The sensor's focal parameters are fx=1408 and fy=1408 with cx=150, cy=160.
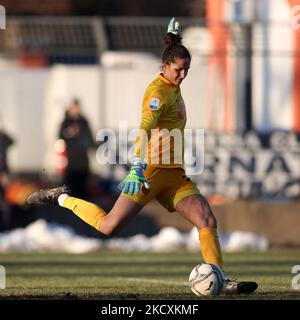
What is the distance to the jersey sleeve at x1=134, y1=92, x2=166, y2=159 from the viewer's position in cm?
1140

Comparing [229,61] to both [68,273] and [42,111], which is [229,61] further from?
[68,273]

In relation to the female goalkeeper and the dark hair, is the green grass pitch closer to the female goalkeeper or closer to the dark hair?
the female goalkeeper

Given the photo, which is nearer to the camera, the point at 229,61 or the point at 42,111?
the point at 229,61

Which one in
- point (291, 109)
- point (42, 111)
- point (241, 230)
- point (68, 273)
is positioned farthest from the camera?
point (42, 111)

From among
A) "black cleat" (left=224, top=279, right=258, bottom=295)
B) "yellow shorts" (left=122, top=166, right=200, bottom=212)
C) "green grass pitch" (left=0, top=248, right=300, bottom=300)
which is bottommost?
"black cleat" (left=224, top=279, right=258, bottom=295)

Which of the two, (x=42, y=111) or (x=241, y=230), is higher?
(x=42, y=111)

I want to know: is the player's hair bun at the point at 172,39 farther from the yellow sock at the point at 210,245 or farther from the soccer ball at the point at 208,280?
the soccer ball at the point at 208,280

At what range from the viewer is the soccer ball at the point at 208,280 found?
11.5 metres

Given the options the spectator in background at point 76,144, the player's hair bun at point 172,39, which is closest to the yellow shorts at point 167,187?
the player's hair bun at point 172,39

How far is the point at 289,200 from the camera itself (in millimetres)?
21156

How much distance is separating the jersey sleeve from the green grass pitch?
1240mm

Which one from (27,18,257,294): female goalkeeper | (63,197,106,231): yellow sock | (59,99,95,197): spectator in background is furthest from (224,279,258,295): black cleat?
(59,99,95,197): spectator in background

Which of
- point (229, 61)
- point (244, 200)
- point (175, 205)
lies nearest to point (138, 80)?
point (229, 61)
